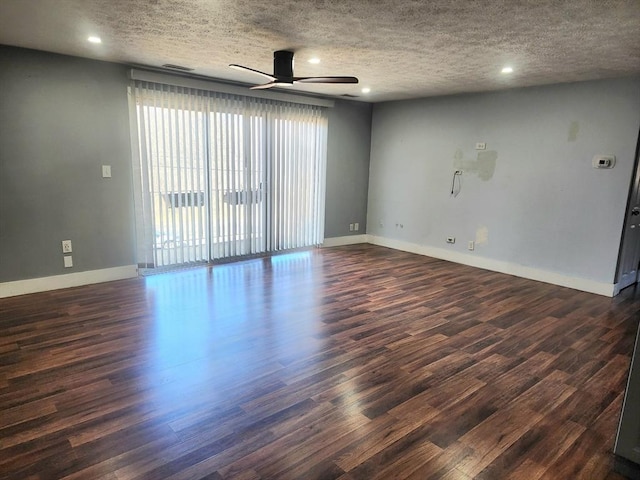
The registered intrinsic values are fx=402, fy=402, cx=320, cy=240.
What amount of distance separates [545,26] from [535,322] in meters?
2.53

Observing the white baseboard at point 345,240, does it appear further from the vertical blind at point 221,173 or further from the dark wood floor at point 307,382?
the dark wood floor at point 307,382

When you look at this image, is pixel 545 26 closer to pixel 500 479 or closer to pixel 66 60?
Answer: pixel 500 479

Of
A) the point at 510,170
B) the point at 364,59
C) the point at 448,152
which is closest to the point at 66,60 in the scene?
the point at 364,59

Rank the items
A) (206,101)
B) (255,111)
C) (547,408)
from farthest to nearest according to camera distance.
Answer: (255,111) < (206,101) < (547,408)

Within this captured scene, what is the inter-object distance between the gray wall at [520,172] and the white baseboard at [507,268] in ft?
0.22

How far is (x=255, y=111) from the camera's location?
5.46 m

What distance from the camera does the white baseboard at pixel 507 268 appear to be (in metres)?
4.74

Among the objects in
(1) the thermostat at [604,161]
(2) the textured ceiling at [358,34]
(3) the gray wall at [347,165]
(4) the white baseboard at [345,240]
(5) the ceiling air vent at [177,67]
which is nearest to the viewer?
(2) the textured ceiling at [358,34]

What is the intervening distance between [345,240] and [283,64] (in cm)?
388

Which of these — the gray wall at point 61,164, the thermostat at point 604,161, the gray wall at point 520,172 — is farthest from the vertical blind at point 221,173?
the thermostat at point 604,161

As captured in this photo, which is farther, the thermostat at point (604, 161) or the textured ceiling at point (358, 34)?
the thermostat at point (604, 161)

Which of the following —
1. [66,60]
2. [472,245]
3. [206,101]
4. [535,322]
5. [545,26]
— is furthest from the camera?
[472,245]

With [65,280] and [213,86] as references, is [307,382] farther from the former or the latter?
A: [213,86]

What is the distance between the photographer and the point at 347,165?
268 inches
